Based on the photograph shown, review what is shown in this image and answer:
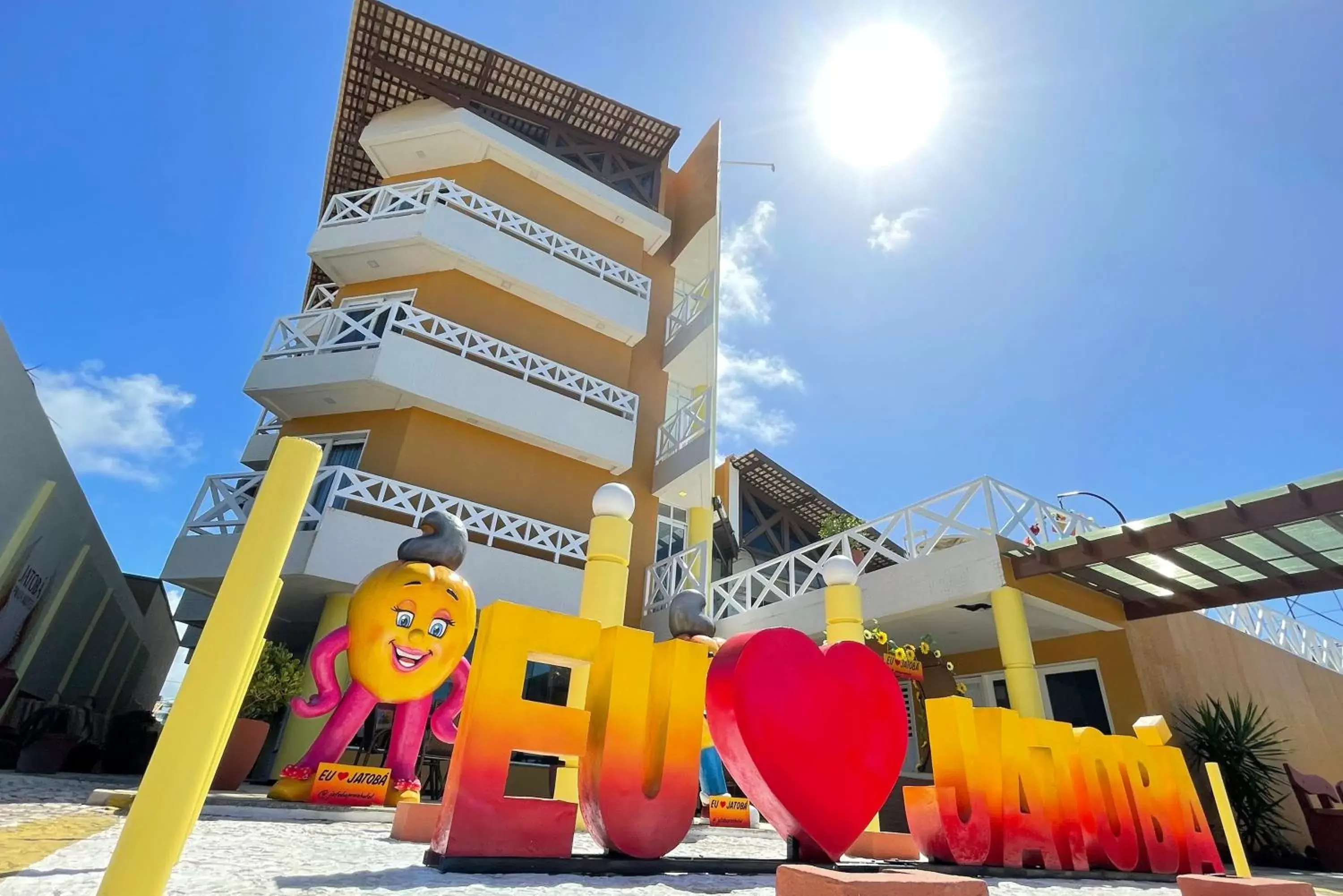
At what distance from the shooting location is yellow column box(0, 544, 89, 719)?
8938 millimetres

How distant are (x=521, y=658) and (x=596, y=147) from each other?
17.1 meters

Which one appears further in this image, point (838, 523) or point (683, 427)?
point (838, 523)

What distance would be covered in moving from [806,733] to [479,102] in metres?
17.3

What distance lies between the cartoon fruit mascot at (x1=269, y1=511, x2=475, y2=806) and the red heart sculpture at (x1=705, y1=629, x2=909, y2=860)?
14.1ft

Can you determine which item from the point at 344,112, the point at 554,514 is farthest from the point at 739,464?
the point at 344,112

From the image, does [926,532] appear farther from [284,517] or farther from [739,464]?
[739,464]

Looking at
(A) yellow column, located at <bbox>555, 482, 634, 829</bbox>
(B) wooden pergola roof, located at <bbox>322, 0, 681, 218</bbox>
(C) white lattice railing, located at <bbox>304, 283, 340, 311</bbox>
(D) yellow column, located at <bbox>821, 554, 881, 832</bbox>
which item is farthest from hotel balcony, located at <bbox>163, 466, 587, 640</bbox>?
(B) wooden pergola roof, located at <bbox>322, 0, 681, 218</bbox>

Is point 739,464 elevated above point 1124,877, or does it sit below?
above

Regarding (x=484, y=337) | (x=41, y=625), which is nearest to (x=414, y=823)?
(x=41, y=625)

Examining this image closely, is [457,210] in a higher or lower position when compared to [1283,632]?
higher

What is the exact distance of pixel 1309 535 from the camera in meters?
8.02

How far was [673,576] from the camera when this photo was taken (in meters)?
13.3

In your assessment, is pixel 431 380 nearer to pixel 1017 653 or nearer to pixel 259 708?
pixel 259 708

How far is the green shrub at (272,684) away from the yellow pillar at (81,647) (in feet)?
11.7
